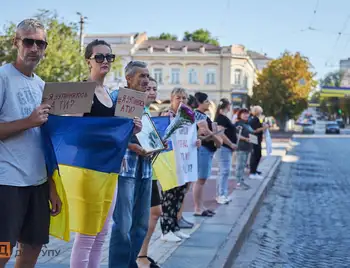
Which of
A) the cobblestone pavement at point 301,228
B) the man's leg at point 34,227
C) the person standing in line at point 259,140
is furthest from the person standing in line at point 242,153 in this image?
the man's leg at point 34,227

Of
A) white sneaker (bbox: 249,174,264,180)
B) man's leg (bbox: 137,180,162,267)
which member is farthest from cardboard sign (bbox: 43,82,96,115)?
white sneaker (bbox: 249,174,264,180)

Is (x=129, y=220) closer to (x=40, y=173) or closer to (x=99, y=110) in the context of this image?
(x=99, y=110)

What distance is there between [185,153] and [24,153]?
4127 mm

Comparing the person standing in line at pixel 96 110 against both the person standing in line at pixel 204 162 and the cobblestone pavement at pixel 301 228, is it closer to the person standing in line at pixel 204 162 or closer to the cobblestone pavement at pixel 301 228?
the cobblestone pavement at pixel 301 228

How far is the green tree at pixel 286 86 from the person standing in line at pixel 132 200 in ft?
194

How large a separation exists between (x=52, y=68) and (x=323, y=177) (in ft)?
68.1

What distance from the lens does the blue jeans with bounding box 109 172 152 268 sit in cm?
471

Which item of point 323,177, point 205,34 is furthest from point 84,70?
point 205,34

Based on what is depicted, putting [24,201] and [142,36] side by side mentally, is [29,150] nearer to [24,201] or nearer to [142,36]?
[24,201]

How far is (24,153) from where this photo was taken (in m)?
3.55

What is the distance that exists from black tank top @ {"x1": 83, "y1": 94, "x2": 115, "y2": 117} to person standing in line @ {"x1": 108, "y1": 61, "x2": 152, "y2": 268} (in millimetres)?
300

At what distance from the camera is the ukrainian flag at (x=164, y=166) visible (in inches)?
242

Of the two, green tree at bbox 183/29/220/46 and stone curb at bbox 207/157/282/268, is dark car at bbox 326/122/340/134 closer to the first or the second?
green tree at bbox 183/29/220/46

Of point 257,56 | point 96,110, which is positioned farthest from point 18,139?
point 257,56
